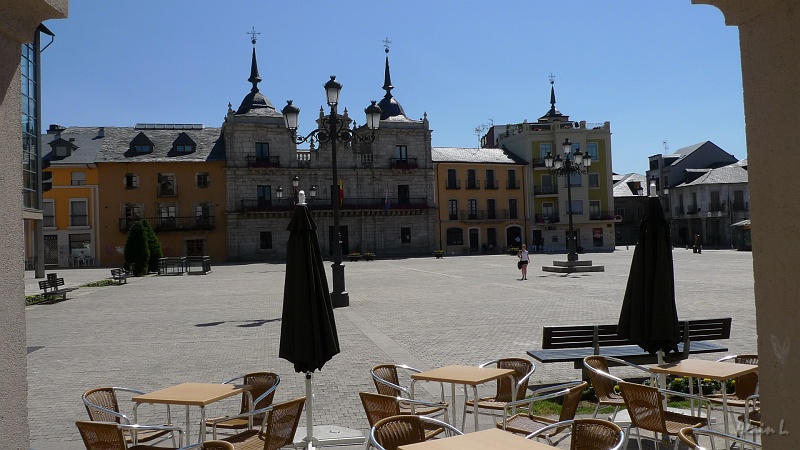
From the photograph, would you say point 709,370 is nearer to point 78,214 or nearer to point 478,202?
point 78,214

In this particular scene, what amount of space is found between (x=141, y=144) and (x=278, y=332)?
1734 inches

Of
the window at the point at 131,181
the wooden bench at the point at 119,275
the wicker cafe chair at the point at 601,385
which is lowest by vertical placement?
the wicker cafe chair at the point at 601,385

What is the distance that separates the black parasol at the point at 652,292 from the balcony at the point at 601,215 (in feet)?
184

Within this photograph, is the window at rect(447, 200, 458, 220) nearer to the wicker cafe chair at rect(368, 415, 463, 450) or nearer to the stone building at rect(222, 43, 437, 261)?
the stone building at rect(222, 43, 437, 261)

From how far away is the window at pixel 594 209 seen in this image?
61.6 metres

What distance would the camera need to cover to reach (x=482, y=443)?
4156mm

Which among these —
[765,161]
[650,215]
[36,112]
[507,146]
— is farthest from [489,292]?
[507,146]

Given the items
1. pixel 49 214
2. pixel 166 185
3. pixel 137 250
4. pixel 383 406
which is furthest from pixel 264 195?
pixel 383 406

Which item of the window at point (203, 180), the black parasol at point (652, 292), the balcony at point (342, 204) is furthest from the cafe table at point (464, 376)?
the window at point (203, 180)

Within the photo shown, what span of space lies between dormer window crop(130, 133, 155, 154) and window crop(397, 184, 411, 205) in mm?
20598

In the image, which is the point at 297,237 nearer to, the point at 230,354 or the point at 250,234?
the point at 230,354

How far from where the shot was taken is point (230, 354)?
35.9ft

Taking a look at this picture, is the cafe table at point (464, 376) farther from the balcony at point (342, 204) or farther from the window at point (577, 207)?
the window at point (577, 207)

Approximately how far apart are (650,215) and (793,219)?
4898 mm
